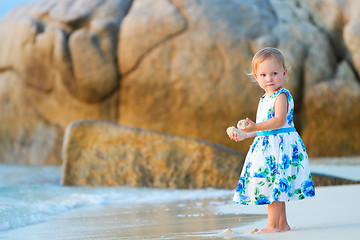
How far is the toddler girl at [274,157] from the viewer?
2373 mm

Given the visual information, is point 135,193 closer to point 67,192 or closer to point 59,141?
point 67,192

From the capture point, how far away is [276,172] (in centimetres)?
242

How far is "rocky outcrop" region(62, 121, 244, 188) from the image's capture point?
507 centimetres

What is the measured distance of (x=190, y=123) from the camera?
8.13 meters

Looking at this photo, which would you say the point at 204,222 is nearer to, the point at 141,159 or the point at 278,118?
the point at 278,118

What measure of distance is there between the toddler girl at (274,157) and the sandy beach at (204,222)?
0.14m

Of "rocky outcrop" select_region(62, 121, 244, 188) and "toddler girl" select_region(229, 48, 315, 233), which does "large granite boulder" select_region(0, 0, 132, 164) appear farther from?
"toddler girl" select_region(229, 48, 315, 233)

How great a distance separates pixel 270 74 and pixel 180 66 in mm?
5690

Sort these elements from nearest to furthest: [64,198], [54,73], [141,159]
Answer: [64,198] → [141,159] → [54,73]

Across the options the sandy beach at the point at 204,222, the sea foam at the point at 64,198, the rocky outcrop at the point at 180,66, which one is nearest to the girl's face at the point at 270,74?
the sandy beach at the point at 204,222

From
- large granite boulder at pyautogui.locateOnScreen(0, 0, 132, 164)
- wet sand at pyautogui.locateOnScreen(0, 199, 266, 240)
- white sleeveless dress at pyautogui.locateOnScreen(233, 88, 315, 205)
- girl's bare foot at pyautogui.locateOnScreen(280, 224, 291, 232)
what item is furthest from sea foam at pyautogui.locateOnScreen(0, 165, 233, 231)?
large granite boulder at pyautogui.locateOnScreen(0, 0, 132, 164)

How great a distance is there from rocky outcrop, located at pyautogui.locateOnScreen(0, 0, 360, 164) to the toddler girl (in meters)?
5.55

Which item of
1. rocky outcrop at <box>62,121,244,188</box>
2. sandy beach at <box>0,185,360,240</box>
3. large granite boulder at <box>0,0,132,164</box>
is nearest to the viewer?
sandy beach at <box>0,185,360,240</box>

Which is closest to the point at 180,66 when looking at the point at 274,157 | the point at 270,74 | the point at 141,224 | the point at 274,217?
the point at 141,224
